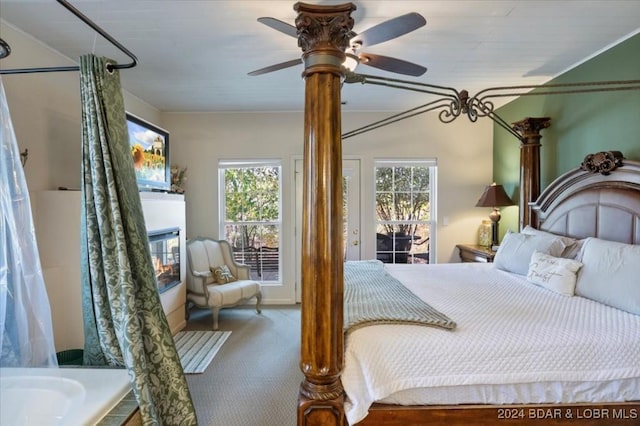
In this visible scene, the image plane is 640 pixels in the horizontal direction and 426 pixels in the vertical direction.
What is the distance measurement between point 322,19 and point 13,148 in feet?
4.94

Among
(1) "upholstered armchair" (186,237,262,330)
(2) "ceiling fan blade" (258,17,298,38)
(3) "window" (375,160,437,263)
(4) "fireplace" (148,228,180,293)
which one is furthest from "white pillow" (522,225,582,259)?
(4) "fireplace" (148,228,180,293)

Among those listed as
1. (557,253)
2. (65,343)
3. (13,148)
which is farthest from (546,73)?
(65,343)

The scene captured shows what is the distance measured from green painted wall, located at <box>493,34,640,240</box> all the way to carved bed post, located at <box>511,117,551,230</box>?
0.48 ft

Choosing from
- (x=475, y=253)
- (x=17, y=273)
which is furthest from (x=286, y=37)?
(x=475, y=253)

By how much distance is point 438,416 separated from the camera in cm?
167

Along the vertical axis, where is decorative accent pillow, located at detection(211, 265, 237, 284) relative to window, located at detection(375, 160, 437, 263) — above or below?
below

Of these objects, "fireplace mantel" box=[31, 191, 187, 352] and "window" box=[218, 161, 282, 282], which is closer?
"fireplace mantel" box=[31, 191, 187, 352]

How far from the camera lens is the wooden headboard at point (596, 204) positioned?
7.82ft

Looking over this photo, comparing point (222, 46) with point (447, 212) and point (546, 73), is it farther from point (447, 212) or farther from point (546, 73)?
point (447, 212)

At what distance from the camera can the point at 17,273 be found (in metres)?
1.56

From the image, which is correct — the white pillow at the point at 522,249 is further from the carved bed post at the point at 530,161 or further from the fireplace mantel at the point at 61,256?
the fireplace mantel at the point at 61,256

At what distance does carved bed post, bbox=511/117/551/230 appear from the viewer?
3.48 metres

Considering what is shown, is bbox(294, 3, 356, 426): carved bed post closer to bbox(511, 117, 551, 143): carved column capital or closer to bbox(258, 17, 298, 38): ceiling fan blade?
bbox(258, 17, 298, 38): ceiling fan blade

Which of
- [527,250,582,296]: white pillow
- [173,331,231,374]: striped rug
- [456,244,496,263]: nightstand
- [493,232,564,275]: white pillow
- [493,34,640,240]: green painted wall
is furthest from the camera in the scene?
[456,244,496,263]: nightstand
